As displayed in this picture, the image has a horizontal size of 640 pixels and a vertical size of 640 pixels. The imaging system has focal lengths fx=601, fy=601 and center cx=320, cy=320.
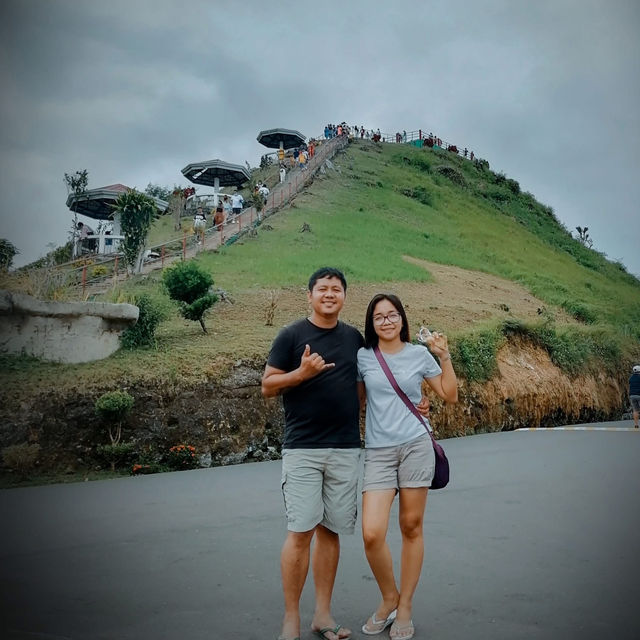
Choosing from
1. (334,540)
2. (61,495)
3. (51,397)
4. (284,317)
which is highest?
(284,317)

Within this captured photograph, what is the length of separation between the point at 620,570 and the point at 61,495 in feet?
20.1

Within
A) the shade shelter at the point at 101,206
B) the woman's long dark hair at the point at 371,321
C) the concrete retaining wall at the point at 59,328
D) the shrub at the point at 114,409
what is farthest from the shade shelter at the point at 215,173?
the woman's long dark hair at the point at 371,321

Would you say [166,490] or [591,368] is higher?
[591,368]

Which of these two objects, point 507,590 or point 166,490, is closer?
point 507,590

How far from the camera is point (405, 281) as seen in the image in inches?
765

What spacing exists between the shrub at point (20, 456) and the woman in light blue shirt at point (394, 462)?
6903 millimetres

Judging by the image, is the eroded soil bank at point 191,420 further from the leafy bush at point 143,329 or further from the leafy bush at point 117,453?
the leafy bush at point 143,329

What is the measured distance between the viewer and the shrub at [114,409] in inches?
351

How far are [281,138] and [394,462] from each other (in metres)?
47.2

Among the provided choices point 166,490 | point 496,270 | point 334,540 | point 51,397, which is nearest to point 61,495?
point 166,490

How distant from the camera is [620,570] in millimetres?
3795

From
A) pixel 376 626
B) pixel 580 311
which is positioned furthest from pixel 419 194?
pixel 376 626

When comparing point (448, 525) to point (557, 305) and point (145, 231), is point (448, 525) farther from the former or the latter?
point (557, 305)

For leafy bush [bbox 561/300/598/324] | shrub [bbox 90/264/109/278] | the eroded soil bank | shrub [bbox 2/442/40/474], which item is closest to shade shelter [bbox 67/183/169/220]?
shrub [bbox 90/264/109/278]
